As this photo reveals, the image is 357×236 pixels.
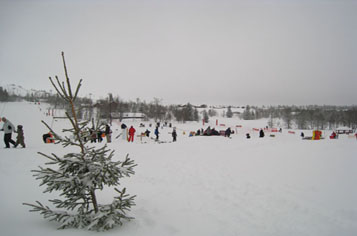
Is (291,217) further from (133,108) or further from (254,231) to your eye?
(133,108)

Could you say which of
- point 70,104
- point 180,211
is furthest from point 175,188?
point 70,104

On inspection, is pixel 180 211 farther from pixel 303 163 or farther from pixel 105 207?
pixel 303 163

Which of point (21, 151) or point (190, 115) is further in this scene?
point (190, 115)

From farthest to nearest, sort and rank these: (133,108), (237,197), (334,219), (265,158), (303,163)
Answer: (133,108), (265,158), (303,163), (237,197), (334,219)

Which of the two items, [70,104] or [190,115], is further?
[190,115]

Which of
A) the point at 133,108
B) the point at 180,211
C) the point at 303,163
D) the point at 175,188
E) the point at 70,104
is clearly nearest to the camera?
the point at 70,104

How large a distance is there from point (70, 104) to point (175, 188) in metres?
4.05

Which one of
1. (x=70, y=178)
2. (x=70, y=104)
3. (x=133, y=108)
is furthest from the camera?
(x=133, y=108)

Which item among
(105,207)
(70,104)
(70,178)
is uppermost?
(70,104)

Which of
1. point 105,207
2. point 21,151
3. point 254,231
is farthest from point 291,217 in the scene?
point 21,151

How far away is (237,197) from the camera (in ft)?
16.4

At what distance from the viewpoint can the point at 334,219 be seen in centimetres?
384

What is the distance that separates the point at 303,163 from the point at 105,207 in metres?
8.32

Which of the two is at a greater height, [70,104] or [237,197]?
[70,104]
